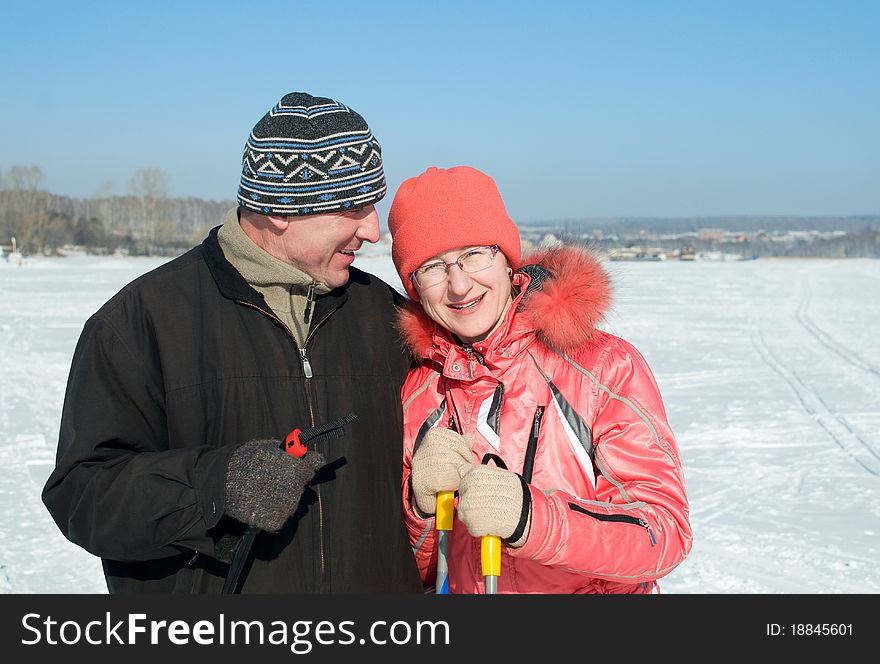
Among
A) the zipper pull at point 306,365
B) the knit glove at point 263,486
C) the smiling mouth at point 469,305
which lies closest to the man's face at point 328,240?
the zipper pull at point 306,365

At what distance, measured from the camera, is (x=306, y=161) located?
229 centimetres

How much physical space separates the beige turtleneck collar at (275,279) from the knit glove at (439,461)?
45cm

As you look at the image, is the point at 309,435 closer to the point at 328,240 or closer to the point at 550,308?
the point at 328,240

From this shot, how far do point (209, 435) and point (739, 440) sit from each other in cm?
652

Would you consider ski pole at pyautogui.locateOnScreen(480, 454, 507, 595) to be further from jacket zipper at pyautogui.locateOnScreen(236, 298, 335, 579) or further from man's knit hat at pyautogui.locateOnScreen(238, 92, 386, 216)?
man's knit hat at pyautogui.locateOnScreen(238, 92, 386, 216)

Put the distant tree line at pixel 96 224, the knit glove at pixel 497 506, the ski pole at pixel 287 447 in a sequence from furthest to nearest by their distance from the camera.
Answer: the distant tree line at pixel 96 224, the ski pole at pixel 287 447, the knit glove at pixel 497 506

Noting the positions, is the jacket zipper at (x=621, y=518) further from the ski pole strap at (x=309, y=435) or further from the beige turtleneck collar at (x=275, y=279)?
the beige turtleneck collar at (x=275, y=279)

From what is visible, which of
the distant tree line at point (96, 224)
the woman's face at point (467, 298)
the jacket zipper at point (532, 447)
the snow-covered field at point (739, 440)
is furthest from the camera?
the distant tree line at point (96, 224)

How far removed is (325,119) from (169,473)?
39.7 inches

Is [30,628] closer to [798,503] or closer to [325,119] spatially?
[325,119]

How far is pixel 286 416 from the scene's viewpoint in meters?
2.29

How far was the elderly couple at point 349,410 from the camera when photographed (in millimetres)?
2074

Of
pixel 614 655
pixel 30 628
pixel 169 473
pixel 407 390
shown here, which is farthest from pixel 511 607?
pixel 30 628

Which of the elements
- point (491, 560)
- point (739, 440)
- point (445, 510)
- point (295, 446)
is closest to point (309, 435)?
point (295, 446)
